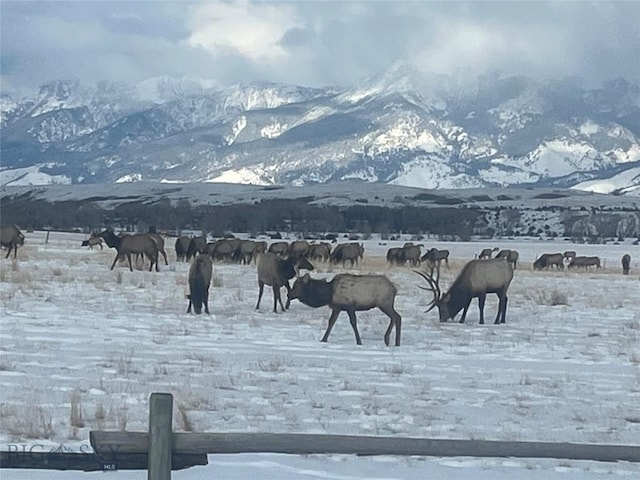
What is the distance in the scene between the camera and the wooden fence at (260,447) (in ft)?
19.6

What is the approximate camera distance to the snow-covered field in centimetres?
864

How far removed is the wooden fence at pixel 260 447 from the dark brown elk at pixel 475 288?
12.2 metres

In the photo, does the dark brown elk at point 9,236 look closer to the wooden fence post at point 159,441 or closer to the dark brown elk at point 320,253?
the dark brown elk at point 320,253

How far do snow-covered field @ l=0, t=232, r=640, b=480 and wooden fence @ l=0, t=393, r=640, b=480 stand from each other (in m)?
1.29

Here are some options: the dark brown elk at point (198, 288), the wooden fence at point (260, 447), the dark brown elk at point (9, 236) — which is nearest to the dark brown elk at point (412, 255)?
the dark brown elk at point (9, 236)

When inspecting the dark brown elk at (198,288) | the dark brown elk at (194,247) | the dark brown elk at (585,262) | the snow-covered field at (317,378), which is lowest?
the snow-covered field at (317,378)

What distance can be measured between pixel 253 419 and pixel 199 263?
941cm

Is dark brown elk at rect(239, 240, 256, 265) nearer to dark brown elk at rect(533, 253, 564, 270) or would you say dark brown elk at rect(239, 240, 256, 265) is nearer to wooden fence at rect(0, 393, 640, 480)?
dark brown elk at rect(533, 253, 564, 270)

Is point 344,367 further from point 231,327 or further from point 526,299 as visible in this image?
point 526,299

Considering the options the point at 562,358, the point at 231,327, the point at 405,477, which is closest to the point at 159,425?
the point at 405,477

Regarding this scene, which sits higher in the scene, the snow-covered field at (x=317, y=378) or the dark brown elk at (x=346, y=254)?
the dark brown elk at (x=346, y=254)

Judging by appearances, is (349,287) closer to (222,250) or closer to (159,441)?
(159,441)

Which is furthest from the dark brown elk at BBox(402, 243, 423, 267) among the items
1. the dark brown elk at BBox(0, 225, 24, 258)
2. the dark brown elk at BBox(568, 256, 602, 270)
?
the dark brown elk at BBox(0, 225, 24, 258)

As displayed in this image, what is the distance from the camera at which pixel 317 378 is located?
11812 millimetres
